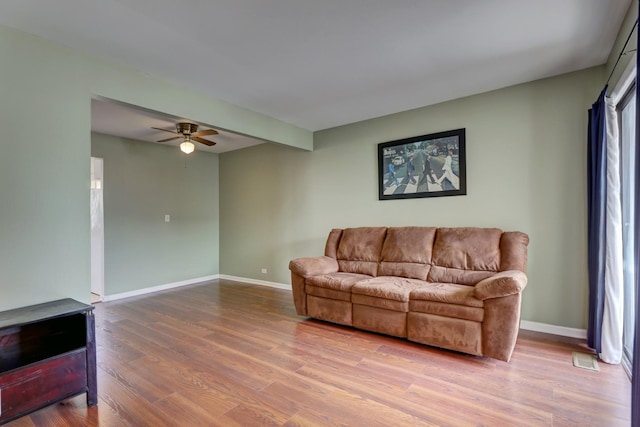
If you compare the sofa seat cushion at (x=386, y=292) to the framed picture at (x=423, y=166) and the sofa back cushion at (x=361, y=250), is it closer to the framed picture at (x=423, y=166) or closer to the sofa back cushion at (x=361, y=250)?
the sofa back cushion at (x=361, y=250)

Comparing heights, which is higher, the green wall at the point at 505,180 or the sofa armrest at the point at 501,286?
the green wall at the point at 505,180

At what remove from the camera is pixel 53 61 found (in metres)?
2.33

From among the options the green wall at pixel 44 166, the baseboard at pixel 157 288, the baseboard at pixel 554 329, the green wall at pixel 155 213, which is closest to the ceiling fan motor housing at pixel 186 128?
the green wall at pixel 44 166

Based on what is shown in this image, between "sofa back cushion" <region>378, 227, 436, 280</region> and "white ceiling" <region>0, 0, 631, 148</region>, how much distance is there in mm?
1568

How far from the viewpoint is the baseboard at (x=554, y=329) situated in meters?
2.99

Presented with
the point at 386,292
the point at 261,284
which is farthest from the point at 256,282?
the point at 386,292

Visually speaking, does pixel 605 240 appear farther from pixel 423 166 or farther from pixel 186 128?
pixel 186 128

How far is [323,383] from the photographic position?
2.25m

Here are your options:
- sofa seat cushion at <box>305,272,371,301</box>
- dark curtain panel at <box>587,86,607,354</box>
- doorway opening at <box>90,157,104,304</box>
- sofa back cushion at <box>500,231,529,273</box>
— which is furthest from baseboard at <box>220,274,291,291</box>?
dark curtain panel at <box>587,86,607,354</box>

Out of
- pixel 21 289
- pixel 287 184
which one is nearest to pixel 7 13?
pixel 21 289

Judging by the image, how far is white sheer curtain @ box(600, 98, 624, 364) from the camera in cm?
244

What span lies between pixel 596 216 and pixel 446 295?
1.38 metres

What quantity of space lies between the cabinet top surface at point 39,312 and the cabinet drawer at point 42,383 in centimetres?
25

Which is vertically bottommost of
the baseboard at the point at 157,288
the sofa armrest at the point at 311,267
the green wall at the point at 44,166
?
the baseboard at the point at 157,288
